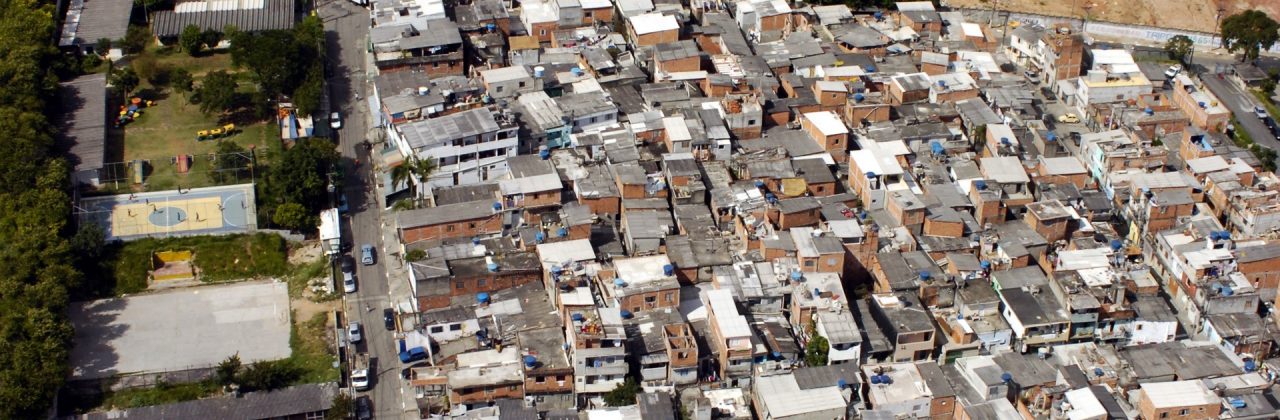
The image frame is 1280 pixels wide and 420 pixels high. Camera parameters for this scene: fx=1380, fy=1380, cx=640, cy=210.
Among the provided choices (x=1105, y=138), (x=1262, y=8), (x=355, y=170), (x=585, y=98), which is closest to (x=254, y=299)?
(x=355, y=170)

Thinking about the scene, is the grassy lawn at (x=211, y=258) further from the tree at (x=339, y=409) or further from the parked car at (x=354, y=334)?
the tree at (x=339, y=409)

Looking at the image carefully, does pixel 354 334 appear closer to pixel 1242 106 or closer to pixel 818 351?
pixel 818 351

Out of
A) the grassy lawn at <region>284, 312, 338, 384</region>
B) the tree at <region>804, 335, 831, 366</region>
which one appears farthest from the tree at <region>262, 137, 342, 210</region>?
the tree at <region>804, 335, 831, 366</region>

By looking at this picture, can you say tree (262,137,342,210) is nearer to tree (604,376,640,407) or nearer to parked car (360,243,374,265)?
parked car (360,243,374,265)

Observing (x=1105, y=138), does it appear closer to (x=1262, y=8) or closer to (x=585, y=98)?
(x=585, y=98)

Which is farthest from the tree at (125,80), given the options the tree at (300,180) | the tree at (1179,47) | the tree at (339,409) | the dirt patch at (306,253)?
the tree at (1179,47)
